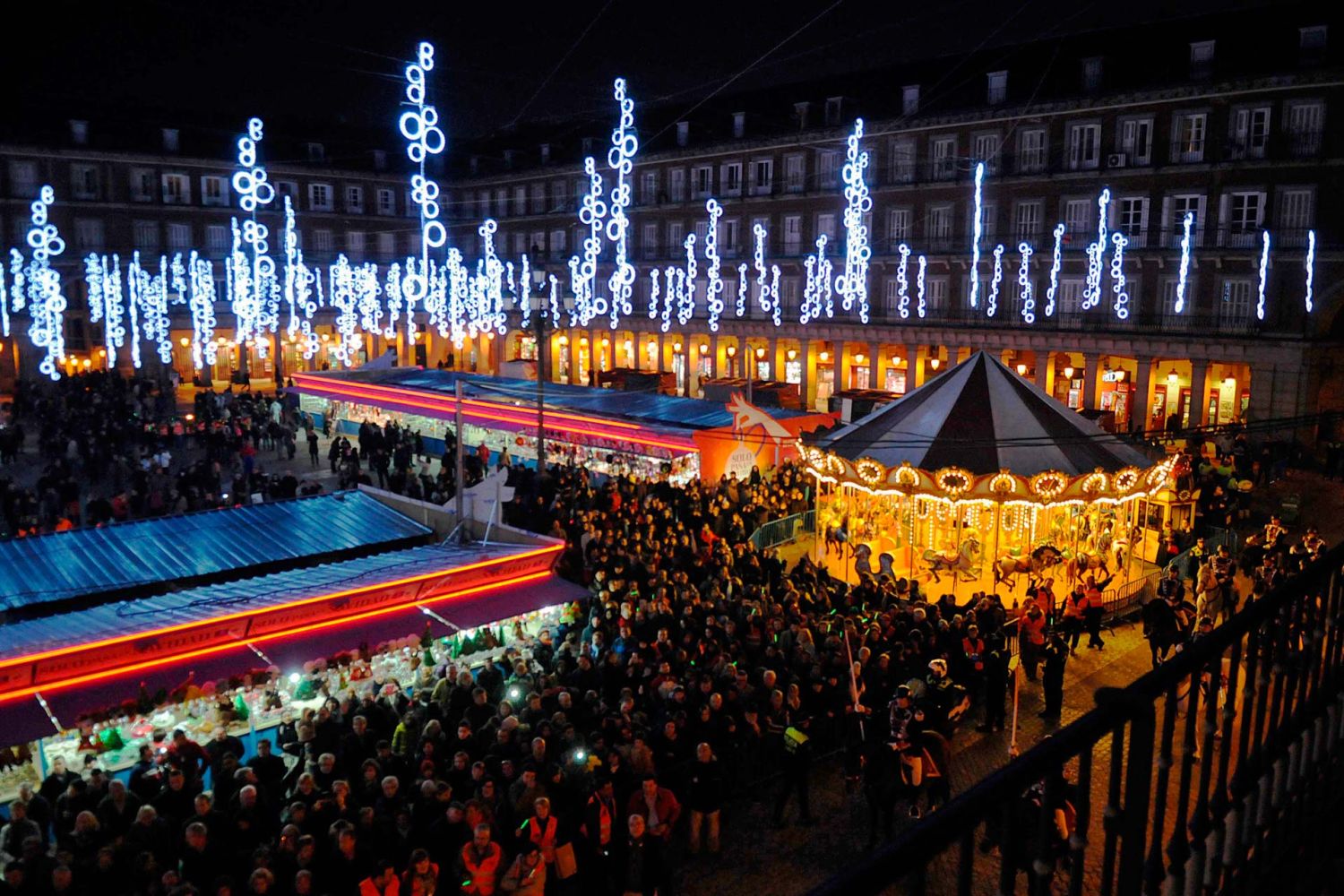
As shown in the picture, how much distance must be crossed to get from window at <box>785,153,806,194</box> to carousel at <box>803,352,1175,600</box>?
2435cm

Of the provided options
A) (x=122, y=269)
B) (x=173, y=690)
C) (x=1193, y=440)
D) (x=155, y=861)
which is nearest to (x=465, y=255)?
(x=122, y=269)

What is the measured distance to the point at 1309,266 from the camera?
2800cm

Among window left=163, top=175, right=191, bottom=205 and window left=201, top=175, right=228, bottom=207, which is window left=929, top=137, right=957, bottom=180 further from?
window left=163, top=175, right=191, bottom=205

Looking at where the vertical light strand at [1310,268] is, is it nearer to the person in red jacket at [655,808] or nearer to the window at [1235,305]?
the window at [1235,305]

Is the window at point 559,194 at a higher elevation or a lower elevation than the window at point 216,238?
higher

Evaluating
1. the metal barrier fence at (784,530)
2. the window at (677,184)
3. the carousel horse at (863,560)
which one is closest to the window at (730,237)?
the window at (677,184)

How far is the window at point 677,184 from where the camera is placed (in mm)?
45000

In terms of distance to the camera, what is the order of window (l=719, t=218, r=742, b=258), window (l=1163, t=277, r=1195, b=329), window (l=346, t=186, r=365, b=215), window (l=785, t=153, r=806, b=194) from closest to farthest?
window (l=1163, t=277, r=1195, b=329) < window (l=785, t=153, r=806, b=194) < window (l=719, t=218, r=742, b=258) < window (l=346, t=186, r=365, b=215)

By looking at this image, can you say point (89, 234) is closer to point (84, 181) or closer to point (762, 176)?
point (84, 181)

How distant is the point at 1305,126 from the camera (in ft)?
94.1

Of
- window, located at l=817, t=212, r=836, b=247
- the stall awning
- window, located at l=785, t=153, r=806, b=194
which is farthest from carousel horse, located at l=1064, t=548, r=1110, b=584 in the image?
window, located at l=785, t=153, r=806, b=194

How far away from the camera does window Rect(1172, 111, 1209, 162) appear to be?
30.7 m

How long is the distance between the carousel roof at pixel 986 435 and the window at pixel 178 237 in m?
40.1

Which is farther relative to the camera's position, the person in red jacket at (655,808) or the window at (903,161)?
the window at (903,161)
